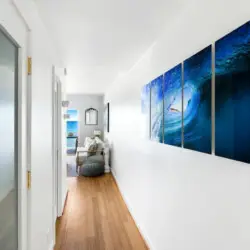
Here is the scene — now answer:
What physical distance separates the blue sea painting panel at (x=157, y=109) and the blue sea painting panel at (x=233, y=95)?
94 centimetres

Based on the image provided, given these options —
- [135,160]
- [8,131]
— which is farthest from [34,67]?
[135,160]

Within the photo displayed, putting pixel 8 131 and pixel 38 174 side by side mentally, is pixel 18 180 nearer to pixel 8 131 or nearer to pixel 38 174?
pixel 8 131

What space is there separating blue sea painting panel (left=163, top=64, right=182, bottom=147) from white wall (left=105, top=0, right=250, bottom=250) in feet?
0.28

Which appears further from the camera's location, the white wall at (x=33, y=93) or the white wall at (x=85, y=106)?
the white wall at (x=85, y=106)

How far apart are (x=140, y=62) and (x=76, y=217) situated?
2356 mm

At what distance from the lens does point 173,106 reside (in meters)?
1.86

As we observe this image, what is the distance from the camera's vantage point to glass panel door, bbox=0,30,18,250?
1.06 m

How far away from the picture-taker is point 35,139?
1660 millimetres

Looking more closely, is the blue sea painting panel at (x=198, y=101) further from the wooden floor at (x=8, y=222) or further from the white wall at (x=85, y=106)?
the white wall at (x=85, y=106)

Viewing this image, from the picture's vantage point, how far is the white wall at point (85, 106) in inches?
342

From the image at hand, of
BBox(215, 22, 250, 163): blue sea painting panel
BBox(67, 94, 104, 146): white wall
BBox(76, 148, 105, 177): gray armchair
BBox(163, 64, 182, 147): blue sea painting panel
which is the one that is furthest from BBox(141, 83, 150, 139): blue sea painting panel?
BBox(67, 94, 104, 146): white wall

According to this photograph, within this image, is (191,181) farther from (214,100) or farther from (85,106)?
(85,106)

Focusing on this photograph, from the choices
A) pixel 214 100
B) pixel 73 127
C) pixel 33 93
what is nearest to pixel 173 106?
pixel 214 100

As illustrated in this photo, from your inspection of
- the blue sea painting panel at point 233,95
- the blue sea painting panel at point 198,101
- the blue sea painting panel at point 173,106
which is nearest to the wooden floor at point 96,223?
the blue sea painting panel at point 173,106
